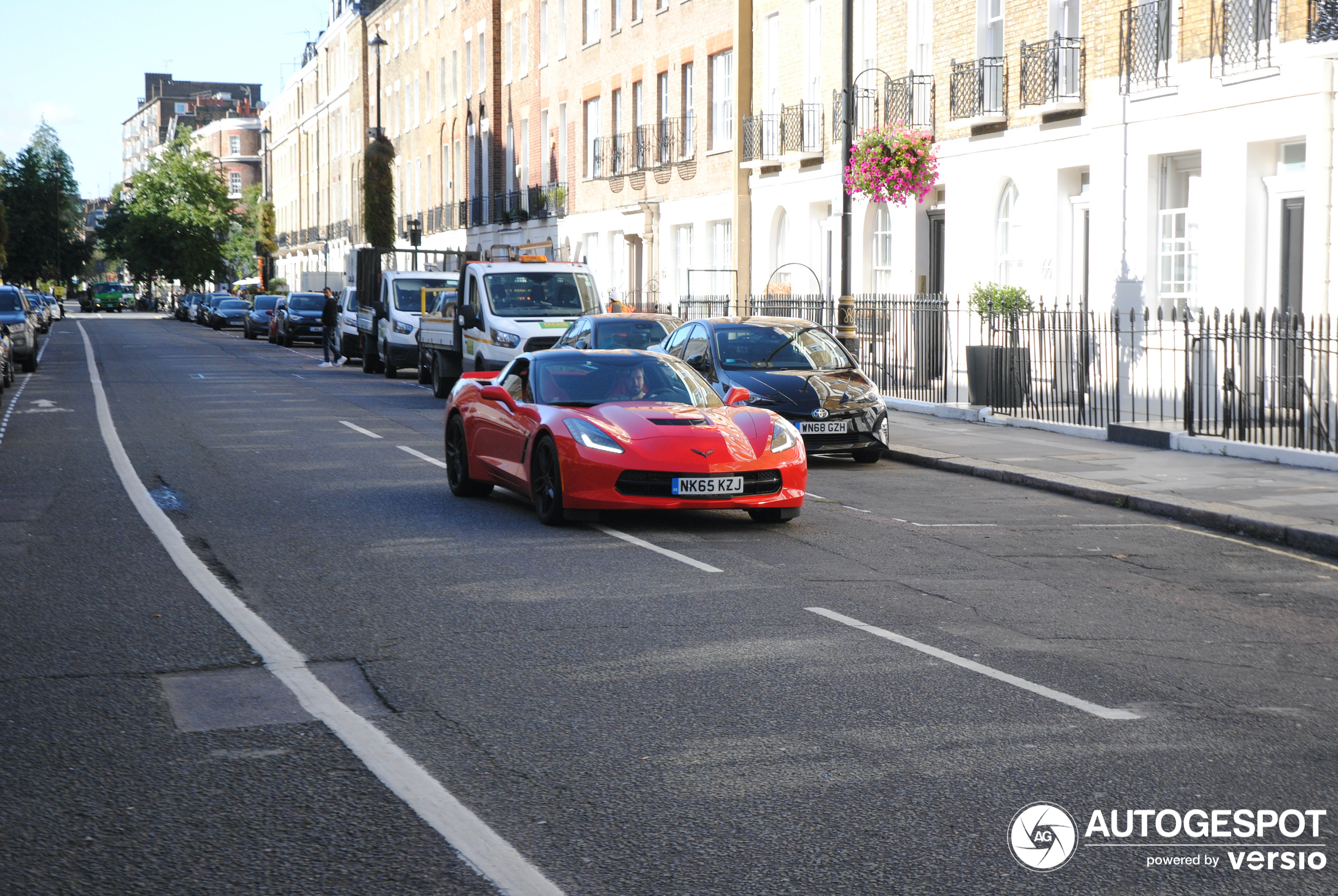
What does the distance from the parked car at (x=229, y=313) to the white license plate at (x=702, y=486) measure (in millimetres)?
62408

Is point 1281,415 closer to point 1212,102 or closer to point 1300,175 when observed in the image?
point 1300,175

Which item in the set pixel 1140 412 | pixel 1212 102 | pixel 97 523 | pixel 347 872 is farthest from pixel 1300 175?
pixel 347 872

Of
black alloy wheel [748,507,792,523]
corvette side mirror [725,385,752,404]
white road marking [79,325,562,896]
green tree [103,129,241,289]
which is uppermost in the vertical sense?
green tree [103,129,241,289]

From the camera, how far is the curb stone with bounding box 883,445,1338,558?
36.1 feet

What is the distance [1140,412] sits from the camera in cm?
1991

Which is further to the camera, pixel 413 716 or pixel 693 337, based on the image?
pixel 693 337

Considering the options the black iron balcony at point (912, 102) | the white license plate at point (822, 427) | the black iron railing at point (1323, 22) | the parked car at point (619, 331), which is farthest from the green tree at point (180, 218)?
the black iron railing at point (1323, 22)

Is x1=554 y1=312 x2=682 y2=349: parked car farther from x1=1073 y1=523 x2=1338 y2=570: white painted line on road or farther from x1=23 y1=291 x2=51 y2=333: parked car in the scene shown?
x1=23 y1=291 x2=51 y2=333: parked car

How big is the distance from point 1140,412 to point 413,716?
15637 mm

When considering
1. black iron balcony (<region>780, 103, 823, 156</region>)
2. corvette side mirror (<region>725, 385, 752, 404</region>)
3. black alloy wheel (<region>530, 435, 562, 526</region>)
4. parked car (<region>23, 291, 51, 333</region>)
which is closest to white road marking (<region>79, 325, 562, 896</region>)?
black alloy wheel (<region>530, 435, 562, 526</region>)

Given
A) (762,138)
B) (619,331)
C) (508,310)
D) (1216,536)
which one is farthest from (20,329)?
(1216,536)

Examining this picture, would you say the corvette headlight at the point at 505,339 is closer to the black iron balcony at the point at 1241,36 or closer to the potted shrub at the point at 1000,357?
the potted shrub at the point at 1000,357

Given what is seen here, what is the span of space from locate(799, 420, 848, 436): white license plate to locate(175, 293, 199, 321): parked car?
8036cm

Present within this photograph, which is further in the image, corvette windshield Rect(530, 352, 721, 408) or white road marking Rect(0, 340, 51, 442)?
white road marking Rect(0, 340, 51, 442)
